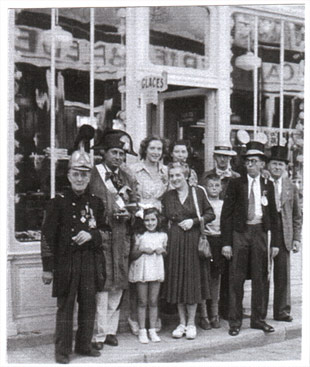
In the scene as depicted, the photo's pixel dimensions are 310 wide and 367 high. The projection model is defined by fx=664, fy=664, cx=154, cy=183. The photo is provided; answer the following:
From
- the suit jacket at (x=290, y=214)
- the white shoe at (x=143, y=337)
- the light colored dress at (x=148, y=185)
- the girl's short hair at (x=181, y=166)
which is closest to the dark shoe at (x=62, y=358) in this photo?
the white shoe at (x=143, y=337)

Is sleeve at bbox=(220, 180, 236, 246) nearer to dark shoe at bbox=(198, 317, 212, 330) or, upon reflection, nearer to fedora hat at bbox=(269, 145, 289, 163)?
fedora hat at bbox=(269, 145, 289, 163)

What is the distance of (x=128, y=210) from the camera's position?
5.28 meters

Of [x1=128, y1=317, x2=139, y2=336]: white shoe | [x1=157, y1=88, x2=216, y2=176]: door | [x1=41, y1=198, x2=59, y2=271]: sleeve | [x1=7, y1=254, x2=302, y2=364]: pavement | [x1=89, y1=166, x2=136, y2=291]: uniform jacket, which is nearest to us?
[x1=41, y1=198, x2=59, y2=271]: sleeve

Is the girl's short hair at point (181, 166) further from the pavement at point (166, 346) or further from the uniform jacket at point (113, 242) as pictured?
the pavement at point (166, 346)

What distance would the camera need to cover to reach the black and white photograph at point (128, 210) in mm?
4930

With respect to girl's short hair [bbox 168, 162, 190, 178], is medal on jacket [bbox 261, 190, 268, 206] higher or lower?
lower

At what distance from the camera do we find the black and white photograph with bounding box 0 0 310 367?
4.93 m

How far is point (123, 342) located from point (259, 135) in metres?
2.74

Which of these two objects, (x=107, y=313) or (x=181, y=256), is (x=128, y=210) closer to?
(x=181, y=256)

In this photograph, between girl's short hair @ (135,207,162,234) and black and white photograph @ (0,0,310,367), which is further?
girl's short hair @ (135,207,162,234)

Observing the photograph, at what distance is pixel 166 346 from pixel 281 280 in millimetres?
1432

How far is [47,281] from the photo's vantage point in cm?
479

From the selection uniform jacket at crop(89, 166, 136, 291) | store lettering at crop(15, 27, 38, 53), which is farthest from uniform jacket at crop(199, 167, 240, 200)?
store lettering at crop(15, 27, 38, 53)

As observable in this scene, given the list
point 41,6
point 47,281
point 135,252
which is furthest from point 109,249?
point 41,6
